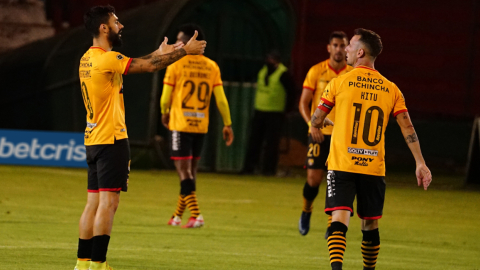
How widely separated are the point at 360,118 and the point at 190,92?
4048 millimetres

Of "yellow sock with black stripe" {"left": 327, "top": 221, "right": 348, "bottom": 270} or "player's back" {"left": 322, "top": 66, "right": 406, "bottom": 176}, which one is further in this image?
"player's back" {"left": 322, "top": 66, "right": 406, "bottom": 176}

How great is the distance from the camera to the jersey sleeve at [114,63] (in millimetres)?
6230

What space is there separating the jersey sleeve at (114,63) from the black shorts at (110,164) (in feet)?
1.85

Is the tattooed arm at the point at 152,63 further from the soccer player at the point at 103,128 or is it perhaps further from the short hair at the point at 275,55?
the short hair at the point at 275,55

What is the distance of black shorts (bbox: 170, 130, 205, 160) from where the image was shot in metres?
9.92

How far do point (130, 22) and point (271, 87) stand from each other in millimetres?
3486

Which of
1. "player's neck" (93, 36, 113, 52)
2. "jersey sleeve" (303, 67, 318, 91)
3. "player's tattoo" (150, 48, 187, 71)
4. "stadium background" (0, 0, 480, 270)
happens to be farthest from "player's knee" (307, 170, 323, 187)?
"player's neck" (93, 36, 113, 52)

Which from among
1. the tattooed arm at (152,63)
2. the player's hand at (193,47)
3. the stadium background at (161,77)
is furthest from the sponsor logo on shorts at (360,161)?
the stadium background at (161,77)

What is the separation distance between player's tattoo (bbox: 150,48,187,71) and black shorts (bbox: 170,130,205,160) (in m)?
3.65

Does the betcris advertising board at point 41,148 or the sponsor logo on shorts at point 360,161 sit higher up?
the sponsor logo on shorts at point 360,161

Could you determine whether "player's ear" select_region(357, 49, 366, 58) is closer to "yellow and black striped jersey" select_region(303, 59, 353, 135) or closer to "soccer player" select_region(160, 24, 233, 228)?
"yellow and black striped jersey" select_region(303, 59, 353, 135)

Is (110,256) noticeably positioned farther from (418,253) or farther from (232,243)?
(418,253)

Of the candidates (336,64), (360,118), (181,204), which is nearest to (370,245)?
(360,118)

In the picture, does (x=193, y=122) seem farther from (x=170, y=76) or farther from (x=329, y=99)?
(x=329, y=99)
